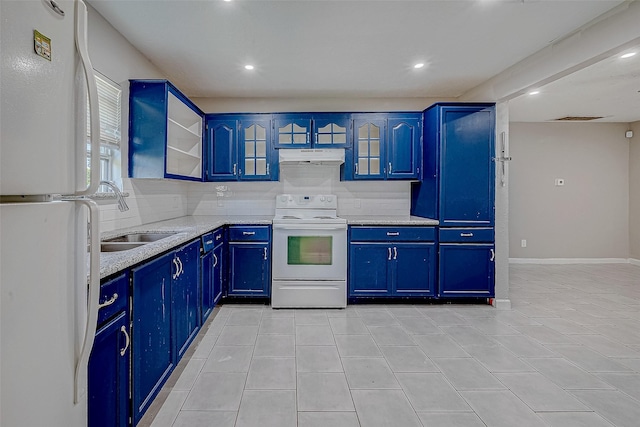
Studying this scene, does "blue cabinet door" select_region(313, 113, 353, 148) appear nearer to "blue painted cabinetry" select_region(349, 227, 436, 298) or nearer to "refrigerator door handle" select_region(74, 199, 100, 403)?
"blue painted cabinetry" select_region(349, 227, 436, 298)

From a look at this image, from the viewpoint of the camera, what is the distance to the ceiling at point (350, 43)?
227 cm

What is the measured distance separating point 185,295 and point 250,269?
4.20ft

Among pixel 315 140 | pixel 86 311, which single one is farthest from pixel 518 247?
pixel 86 311

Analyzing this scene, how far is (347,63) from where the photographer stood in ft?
10.5

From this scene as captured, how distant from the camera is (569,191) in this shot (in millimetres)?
5762

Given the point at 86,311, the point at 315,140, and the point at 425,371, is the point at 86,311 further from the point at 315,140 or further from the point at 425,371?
the point at 315,140

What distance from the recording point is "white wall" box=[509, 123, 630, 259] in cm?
570

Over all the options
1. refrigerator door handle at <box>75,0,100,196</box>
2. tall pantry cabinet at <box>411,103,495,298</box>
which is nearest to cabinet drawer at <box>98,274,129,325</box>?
refrigerator door handle at <box>75,0,100,196</box>

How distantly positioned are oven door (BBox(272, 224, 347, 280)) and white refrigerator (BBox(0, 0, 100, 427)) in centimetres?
251

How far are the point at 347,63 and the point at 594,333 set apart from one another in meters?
3.27

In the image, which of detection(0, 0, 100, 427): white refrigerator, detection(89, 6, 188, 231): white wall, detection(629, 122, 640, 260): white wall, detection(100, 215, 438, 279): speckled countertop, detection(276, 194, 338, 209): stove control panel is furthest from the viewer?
detection(629, 122, 640, 260): white wall

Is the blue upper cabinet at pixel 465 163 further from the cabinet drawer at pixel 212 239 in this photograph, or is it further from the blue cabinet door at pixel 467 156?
the cabinet drawer at pixel 212 239

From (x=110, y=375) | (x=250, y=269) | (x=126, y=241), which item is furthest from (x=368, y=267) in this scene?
(x=110, y=375)

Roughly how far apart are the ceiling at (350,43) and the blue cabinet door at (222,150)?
1.39 feet
